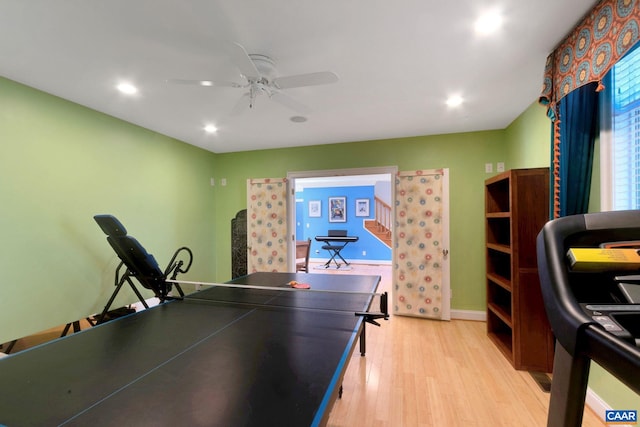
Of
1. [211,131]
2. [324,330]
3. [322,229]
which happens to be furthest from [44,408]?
[322,229]

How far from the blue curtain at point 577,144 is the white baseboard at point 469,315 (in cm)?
221

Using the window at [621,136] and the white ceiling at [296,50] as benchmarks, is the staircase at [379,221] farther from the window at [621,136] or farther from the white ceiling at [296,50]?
the window at [621,136]

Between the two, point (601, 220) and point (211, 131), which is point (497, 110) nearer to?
point (601, 220)

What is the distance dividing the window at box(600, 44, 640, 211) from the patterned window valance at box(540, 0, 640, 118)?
0.86ft

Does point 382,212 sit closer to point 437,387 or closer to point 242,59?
point 437,387

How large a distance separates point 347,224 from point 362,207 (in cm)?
70

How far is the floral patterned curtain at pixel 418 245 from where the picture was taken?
11.8ft

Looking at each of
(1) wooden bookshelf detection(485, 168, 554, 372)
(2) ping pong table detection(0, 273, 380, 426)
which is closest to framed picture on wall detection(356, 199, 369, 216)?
(1) wooden bookshelf detection(485, 168, 554, 372)

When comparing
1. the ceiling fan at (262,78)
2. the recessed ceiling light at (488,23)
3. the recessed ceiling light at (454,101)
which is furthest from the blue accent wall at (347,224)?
the recessed ceiling light at (488,23)

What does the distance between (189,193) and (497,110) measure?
13.6 ft

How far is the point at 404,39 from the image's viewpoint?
1740 millimetres

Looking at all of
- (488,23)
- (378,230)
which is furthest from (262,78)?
(378,230)

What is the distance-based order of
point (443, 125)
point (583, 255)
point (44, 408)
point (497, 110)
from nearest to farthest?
point (583, 255) → point (44, 408) → point (497, 110) → point (443, 125)

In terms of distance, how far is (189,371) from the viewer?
98 cm
